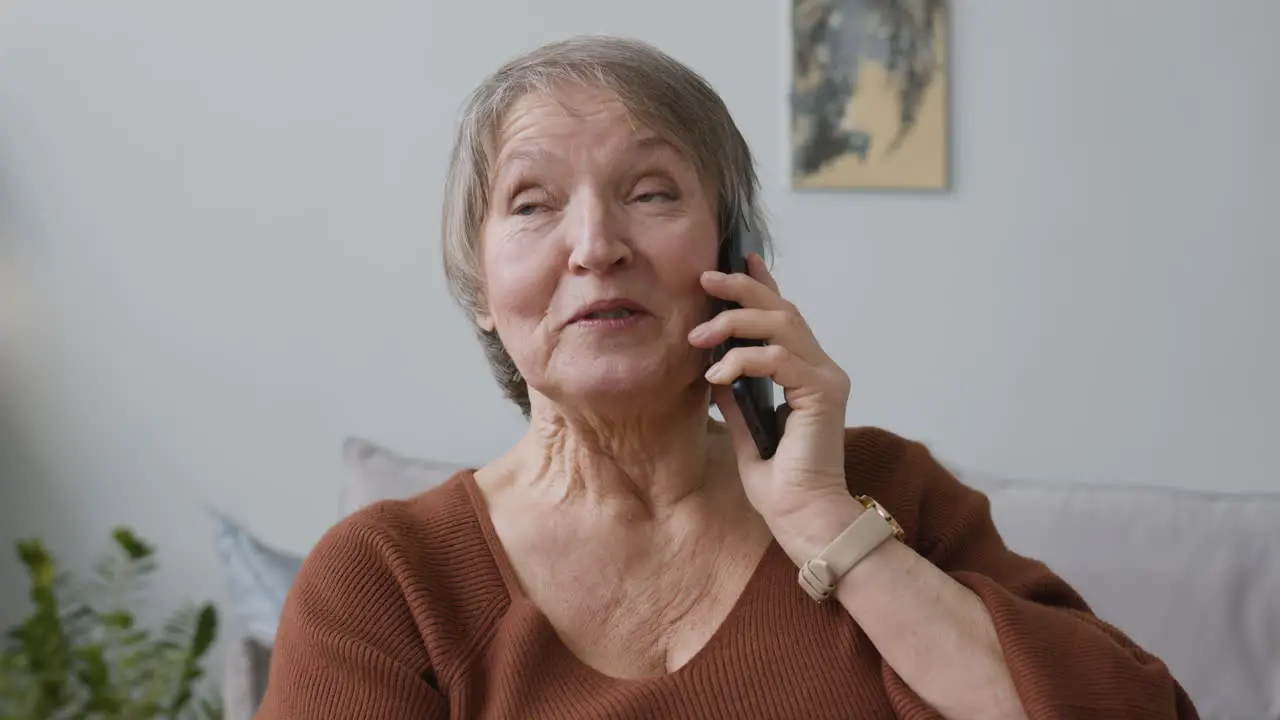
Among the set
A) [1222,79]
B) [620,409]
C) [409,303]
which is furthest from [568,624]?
[1222,79]

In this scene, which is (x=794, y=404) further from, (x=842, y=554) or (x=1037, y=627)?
(x=1037, y=627)

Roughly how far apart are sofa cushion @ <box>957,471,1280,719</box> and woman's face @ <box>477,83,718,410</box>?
0.89 metres

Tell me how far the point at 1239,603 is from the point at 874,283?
87 cm

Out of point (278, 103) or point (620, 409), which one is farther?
point (278, 103)

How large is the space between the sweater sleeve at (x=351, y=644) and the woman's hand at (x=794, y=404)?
1.13 feet

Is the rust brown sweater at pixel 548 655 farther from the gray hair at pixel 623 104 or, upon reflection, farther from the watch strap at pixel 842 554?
the gray hair at pixel 623 104

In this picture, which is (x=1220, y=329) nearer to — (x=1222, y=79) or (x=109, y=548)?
(x=1222, y=79)

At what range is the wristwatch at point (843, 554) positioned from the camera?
112cm

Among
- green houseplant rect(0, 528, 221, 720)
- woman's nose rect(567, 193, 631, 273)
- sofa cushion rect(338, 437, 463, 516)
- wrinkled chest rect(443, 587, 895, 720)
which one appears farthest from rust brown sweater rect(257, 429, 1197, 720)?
sofa cushion rect(338, 437, 463, 516)

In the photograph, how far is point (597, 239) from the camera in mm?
1116

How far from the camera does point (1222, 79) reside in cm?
228

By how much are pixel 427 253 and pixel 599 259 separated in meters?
1.35

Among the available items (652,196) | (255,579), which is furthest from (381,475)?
(652,196)

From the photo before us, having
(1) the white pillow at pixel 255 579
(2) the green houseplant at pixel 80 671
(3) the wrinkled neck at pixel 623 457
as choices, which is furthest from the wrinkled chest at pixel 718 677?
(1) the white pillow at pixel 255 579
